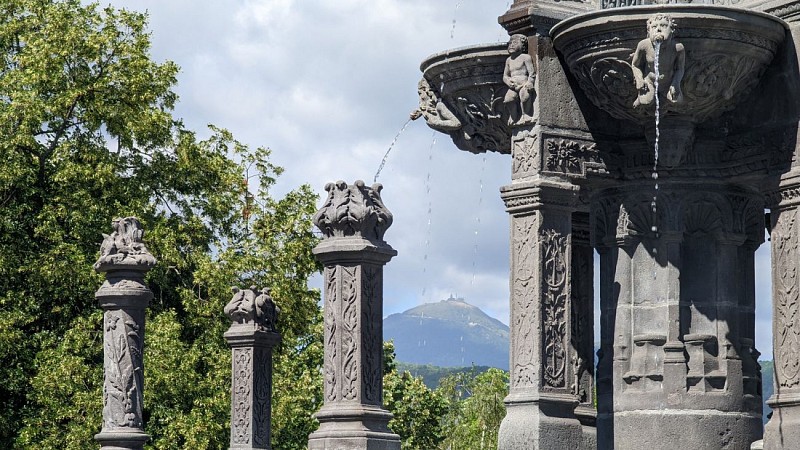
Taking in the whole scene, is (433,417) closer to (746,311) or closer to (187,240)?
(187,240)

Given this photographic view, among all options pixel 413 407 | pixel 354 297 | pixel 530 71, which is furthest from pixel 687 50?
pixel 413 407

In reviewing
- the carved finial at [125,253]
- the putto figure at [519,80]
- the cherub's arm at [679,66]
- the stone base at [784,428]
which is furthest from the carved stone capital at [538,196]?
the carved finial at [125,253]

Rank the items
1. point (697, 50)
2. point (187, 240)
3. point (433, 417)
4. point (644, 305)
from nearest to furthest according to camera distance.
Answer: point (697, 50), point (644, 305), point (187, 240), point (433, 417)

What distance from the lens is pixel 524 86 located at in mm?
14812

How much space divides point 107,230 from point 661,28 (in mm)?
21231

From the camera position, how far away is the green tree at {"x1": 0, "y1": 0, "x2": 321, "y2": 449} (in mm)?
32531

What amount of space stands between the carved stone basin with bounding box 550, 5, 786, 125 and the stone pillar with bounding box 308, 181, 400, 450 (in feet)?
11.3

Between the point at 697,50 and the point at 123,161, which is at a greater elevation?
the point at 123,161

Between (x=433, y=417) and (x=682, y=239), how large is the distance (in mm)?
26587

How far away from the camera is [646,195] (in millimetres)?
15656

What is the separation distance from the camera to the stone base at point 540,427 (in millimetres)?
14195

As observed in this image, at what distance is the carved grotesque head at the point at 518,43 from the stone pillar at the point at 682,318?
5.88ft

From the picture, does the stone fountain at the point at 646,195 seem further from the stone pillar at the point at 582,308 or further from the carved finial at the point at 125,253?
the carved finial at the point at 125,253

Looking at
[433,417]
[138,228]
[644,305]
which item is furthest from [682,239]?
[433,417]
